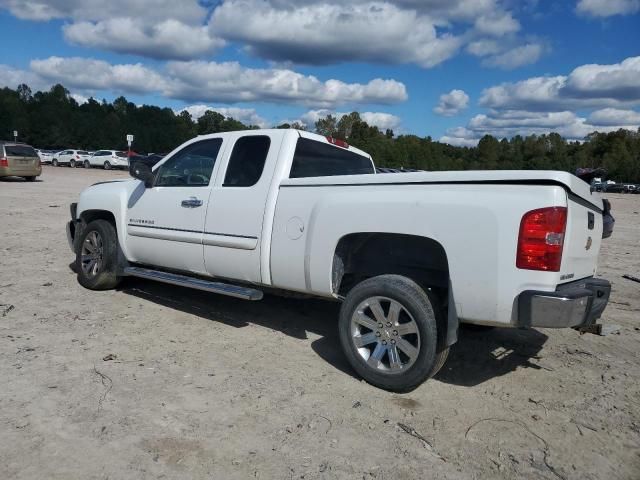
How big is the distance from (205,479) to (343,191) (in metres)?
2.26

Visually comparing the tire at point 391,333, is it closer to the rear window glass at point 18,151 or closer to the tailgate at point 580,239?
the tailgate at point 580,239

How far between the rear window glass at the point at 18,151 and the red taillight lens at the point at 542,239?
24836mm

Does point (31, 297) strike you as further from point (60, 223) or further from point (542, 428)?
point (60, 223)

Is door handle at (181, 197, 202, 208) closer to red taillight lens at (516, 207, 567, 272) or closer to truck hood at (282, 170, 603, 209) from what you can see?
truck hood at (282, 170, 603, 209)

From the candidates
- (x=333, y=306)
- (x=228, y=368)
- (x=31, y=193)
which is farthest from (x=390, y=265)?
(x=31, y=193)

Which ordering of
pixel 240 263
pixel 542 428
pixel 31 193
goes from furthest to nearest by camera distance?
pixel 31 193
pixel 240 263
pixel 542 428

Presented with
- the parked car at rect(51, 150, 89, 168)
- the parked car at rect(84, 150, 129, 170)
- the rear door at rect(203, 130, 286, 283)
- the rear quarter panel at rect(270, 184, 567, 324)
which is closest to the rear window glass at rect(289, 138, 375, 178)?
the rear door at rect(203, 130, 286, 283)

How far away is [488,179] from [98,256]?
471 cm

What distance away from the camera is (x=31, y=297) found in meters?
6.11

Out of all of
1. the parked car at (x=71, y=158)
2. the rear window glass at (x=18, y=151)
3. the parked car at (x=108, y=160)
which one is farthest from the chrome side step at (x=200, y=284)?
the parked car at (x=71, y=158)

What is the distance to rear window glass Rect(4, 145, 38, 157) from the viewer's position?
23359 millimetres

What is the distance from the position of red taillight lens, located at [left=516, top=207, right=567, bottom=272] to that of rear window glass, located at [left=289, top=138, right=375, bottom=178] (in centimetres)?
221

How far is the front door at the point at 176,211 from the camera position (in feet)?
17.5

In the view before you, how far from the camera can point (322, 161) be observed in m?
5.34
